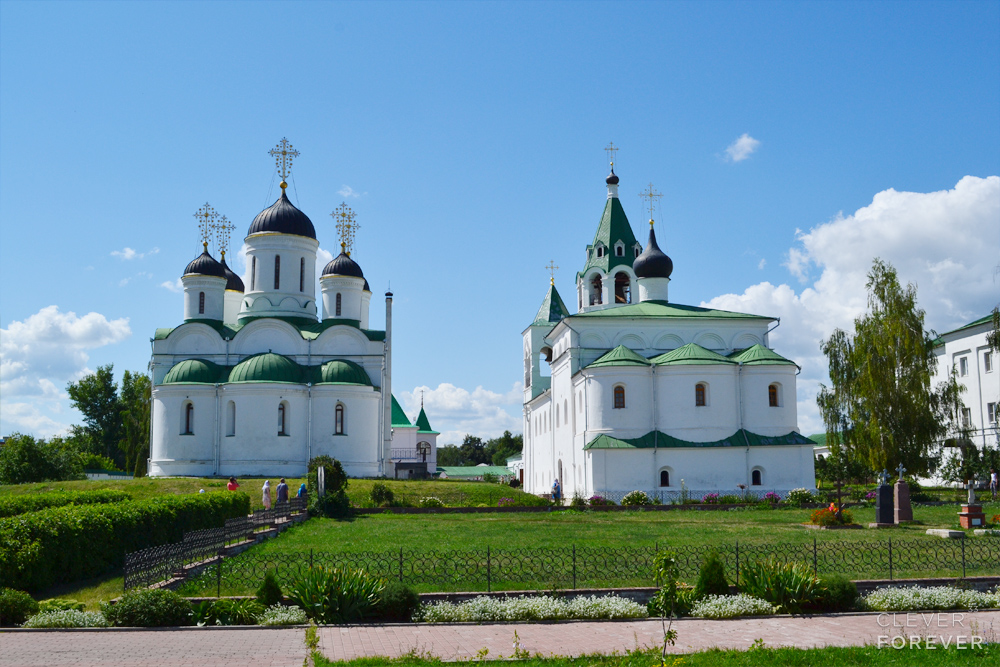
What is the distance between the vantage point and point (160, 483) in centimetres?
3481

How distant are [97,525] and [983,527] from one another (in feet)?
63.1

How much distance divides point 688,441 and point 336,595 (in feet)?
86.2

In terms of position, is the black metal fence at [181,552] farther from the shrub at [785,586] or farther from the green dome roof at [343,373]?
the green dome roof at [343,373]

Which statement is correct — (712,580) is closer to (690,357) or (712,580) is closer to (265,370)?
(690,357)

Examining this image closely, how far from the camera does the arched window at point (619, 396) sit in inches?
1422

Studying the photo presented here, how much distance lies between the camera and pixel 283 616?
10.7 m

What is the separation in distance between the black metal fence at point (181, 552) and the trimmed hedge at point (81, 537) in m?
0.69

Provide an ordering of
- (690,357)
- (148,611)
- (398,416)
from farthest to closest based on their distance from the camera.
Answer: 1. (398,416)
2. (690,357)
3. (148,611)

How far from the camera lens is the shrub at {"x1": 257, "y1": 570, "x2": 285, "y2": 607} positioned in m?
11.2

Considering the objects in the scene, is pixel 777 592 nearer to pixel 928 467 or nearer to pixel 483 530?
pixel 483 530

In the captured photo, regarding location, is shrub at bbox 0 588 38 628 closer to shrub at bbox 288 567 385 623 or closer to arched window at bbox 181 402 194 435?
shrub at bbox 288 567 385 623

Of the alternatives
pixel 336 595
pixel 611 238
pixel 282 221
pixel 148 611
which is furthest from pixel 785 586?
pixel 282 221

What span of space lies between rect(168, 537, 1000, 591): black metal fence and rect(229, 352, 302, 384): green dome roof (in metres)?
23.7

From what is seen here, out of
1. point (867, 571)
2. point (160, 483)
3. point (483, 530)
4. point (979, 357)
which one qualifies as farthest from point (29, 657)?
point (979, 357)
